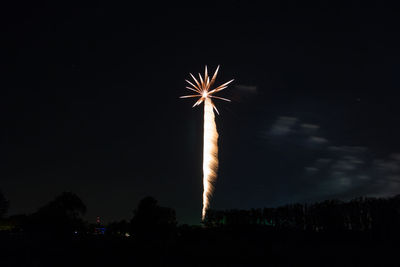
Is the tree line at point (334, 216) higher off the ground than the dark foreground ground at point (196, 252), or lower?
higher

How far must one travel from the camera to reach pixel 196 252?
115 feet

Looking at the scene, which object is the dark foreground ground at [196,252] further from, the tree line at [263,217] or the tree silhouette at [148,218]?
the tree silhouette at [148,218]

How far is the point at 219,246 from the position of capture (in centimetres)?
3788

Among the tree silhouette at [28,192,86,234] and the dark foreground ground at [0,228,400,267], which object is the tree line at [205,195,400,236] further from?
the tree silhouette at [28,192,86,234]

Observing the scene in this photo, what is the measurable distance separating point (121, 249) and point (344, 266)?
20.8 m

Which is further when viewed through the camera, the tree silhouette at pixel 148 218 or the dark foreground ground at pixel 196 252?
the tree silhouette at pixel 148 218

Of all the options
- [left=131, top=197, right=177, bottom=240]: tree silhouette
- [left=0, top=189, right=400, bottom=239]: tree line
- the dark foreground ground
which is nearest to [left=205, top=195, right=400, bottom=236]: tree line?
[left=0, top=189, right=400, bottom=239]: tree line

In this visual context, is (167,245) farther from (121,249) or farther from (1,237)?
(1,237)

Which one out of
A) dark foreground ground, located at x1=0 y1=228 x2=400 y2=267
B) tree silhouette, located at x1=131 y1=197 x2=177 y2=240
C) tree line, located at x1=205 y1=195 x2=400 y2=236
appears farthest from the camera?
tree silhouette, located at x1=131 y1=197 x2=177 y2=240

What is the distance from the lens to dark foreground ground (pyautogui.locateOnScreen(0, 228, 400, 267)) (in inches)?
1167

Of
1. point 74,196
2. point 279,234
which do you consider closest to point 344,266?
point 279,234

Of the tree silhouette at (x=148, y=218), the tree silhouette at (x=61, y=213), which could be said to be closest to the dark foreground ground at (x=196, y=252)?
the tree silhouette at (x=148, y=218)

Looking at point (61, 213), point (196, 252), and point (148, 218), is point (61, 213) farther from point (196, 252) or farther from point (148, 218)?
point (196, 252)

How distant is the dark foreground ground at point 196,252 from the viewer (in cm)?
2964
